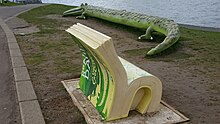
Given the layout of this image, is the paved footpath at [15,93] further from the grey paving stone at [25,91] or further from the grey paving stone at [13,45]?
the grey paving stone at [13,45]

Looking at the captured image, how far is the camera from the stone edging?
3.02 metres

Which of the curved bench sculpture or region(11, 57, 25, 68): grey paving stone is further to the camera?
region(11, 57, 25, 68): grey paving stone

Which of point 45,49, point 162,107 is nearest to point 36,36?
point 45,49

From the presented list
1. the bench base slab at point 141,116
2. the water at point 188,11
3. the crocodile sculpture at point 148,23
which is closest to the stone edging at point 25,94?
the bench base slab at point 141,116

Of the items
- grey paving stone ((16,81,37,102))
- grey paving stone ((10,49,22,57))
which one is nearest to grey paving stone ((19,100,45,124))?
grey paving stone ((16,81,37,102))

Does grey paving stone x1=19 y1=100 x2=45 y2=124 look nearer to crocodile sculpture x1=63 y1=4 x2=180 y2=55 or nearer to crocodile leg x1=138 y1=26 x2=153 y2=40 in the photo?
crocodile sculpture x1=63 y1=4 x2=180 y2=55

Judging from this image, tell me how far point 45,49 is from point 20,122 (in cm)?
338

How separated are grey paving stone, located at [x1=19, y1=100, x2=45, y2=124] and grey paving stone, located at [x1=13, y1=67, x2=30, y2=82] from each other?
32.9 inches

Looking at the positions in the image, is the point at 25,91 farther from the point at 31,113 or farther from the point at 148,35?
the point at 148,35

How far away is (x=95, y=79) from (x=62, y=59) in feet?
7.53

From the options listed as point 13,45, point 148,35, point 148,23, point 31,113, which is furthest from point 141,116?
point 148,23

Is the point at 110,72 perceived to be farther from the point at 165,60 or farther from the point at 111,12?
the point at 111,12

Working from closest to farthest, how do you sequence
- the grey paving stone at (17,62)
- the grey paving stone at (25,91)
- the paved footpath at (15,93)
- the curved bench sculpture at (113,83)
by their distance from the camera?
the curved bench sculpture at (113,83), the paved footpath at (15,93), the grey paving stone at (25,91), the grey paving stone at (17,62)

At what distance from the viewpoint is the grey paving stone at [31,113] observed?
295cm
